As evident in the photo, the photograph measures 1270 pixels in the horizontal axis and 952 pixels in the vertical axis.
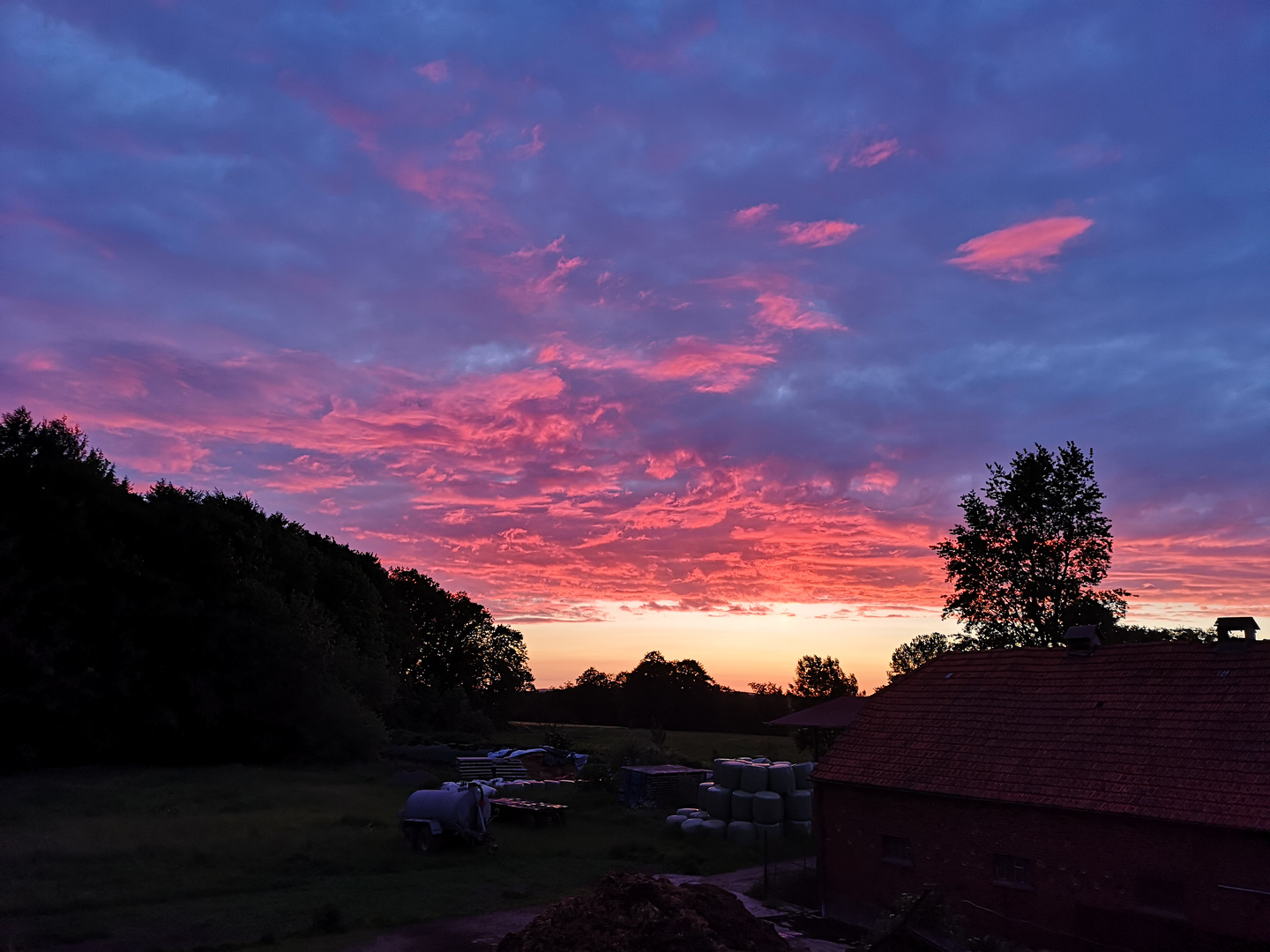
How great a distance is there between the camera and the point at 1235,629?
18.7m

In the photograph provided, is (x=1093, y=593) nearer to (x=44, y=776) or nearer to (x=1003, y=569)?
(x=1003, y=569)

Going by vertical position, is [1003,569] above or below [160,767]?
above

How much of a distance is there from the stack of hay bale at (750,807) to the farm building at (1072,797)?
11.6 m

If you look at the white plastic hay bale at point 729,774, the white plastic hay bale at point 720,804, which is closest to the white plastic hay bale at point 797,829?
the white plastic hay bale at point 720,804

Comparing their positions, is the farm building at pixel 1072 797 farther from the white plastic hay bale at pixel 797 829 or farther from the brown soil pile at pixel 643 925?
the white plastic hay bale at pixel 797 829

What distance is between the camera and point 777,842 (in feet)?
109

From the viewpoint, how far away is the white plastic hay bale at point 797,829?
1350 inches

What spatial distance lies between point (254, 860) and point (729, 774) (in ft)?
61.1

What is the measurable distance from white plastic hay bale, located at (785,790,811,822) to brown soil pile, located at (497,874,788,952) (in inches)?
719

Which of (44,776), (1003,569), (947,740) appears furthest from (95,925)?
(1003,569)

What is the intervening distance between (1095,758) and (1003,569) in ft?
86.1

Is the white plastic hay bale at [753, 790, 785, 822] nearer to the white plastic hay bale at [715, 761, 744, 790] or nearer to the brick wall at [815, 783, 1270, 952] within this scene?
the white plastic hay bale at [715, 761, 744, 790]

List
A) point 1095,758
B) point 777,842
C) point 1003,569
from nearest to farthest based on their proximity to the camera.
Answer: point 1095,758
point 777,842
point 1003,569

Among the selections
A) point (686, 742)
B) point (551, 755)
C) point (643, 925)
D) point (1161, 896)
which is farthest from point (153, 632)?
point (1161, 896)
